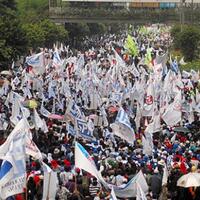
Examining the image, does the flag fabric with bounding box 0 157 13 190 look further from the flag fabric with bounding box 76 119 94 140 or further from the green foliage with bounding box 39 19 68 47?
the green foliage with bounding box 39 19 68 47

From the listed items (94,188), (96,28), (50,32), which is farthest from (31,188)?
(96,28)

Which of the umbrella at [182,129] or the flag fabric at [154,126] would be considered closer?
the flag fabric at [154,126]

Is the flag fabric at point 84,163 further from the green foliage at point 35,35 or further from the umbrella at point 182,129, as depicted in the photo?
the green foliage at point 35,35

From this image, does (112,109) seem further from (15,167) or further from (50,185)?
(15,167)

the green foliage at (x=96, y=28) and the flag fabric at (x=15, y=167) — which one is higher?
the flag fabric at (x=15, y=167)

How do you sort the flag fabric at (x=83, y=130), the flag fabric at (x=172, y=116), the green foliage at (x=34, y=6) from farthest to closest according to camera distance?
the green foliage at (x=34, y=6)
the flag fabric at (x=172, y=116)
the flag fabric at (x=83, y=130)

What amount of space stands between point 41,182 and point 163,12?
60.9 metres

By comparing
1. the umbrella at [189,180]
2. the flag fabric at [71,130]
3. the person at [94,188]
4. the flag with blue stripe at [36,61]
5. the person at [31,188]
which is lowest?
the person at [94,188]

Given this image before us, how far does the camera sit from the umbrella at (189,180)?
13.6 m

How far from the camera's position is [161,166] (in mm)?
15750

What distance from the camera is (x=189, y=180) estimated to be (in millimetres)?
13664

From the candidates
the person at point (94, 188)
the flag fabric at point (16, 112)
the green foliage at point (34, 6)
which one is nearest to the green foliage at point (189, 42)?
the green foliage at point (34, 6)

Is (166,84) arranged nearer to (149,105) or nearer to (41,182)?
(149,105)

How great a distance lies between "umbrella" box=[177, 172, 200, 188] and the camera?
13594mm
